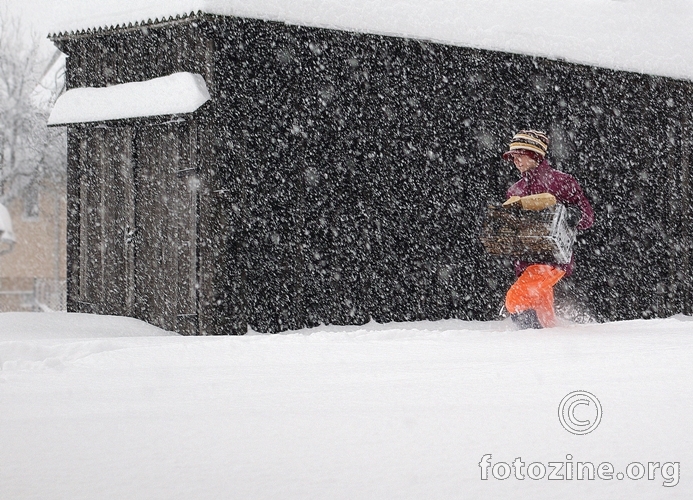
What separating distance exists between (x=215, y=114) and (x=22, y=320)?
10.3 feet

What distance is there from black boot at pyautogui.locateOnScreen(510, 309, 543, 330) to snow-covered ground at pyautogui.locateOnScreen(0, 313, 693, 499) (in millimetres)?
1060

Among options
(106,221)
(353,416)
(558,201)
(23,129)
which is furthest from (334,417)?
(23,129)

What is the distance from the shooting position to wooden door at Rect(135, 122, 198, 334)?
33.1ft

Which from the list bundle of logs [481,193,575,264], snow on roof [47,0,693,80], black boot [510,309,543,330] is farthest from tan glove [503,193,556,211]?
snow on roof [47,0,693,80]

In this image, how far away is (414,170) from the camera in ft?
36.1

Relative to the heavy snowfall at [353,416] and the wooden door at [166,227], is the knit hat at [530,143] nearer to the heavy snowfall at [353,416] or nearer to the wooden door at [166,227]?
the heavy snowfall at [353,416]

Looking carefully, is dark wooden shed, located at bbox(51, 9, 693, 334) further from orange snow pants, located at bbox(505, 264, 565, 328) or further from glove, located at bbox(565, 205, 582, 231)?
glove, located at bbox(565, 205, 582, 231)

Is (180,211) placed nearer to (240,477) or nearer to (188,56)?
(188,56)

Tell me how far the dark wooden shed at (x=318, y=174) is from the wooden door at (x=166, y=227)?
21 millimetres

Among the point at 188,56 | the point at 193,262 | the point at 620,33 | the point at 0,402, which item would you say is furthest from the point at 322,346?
the point at 620,33

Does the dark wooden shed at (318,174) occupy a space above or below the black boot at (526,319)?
above

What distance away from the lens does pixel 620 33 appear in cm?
1220

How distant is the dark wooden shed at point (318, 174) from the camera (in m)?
9.97

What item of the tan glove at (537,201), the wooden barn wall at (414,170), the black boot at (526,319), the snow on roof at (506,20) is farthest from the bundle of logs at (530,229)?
the snow on roof at (506,20)
